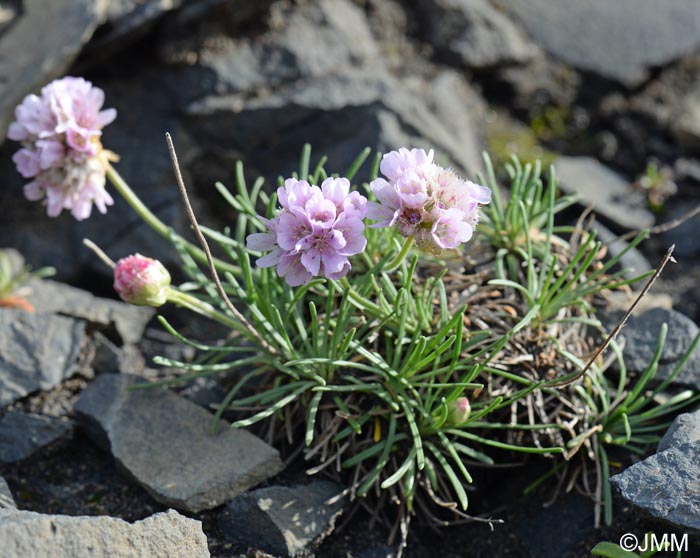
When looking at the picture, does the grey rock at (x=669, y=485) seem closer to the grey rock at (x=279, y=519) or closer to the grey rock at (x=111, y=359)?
the grey rock at (x=279, y=519)

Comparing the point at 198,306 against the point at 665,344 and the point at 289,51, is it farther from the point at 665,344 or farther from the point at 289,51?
the point at 289,51

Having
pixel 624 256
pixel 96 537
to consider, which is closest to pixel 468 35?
pixel 624 256

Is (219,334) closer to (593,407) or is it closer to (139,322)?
(139,322)

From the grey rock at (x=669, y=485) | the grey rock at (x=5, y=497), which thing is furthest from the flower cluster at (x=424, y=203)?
the grey rock at (x=5, y=497)

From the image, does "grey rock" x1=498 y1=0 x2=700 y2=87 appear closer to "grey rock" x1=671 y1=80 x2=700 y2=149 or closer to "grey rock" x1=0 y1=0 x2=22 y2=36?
"grey rock" x1=671 y1=80 x2=700 y2=149

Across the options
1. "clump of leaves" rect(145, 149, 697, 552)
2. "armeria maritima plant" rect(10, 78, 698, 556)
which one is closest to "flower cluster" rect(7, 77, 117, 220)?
"armeria maritima plant" rect(10, 78, 698, 556)

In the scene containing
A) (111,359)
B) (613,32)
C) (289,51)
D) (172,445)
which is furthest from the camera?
(613,32)
